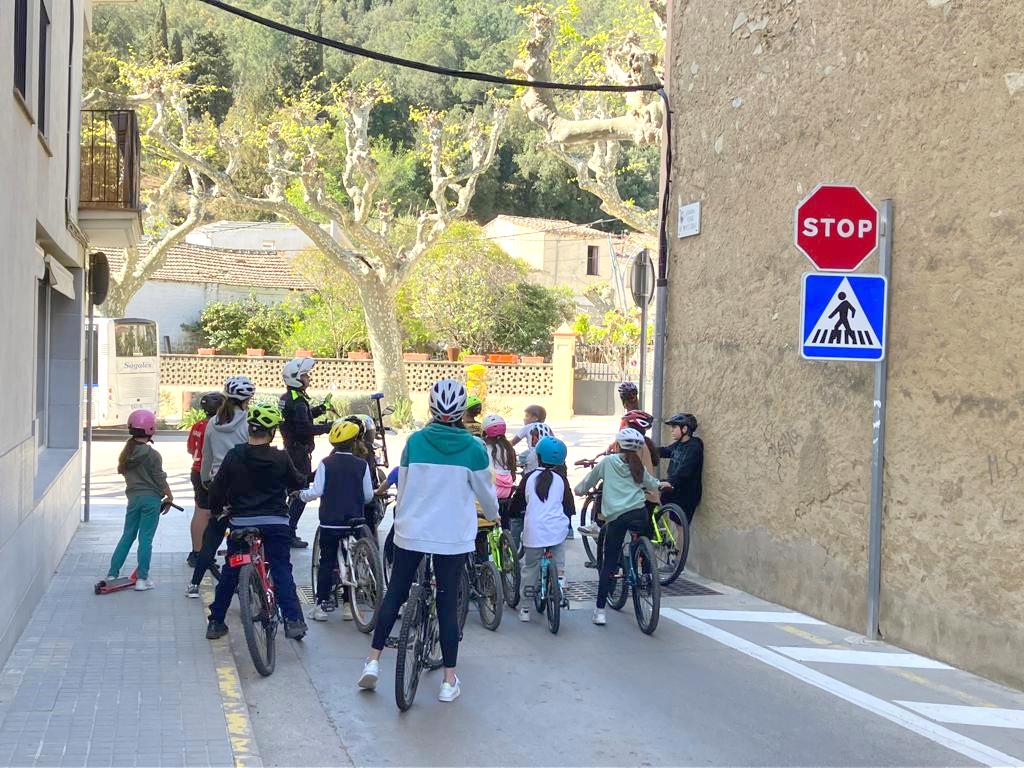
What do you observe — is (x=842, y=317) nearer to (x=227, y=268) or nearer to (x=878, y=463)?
(x=878, y=463)

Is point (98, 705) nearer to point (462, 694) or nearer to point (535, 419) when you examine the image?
point (462, 694)

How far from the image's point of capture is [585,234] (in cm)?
5722

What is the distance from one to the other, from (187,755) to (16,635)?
109 inches

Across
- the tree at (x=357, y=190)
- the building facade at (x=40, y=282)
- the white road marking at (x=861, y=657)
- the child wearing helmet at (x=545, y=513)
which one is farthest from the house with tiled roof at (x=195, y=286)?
the white road marking at (x=861, y=657)

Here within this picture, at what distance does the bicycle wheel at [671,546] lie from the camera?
1037 cm

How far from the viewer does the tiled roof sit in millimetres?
45156

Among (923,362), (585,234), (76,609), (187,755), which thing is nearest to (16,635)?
(76,609)

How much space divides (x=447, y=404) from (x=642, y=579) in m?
2.91

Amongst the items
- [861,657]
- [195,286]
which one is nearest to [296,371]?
[861,657]

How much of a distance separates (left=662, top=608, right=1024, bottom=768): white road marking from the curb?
11.3ft

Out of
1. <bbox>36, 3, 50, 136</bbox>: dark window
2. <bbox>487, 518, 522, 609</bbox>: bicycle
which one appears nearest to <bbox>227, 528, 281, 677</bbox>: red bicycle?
<bbox>487, 518, 522, 609</bbox>: bicycle

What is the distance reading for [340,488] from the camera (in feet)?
26.9

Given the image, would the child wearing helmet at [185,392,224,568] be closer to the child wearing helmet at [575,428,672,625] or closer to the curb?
the curb

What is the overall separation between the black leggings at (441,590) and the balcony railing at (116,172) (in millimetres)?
8271
